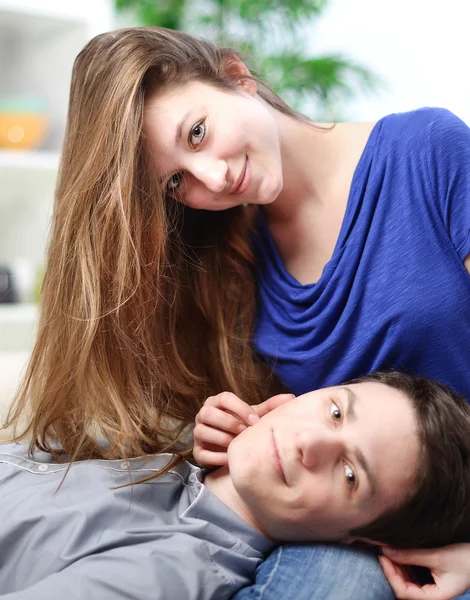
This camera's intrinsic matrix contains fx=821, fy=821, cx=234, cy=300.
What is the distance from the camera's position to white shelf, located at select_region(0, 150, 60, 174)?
267 cm

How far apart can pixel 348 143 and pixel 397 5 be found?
1.84 m

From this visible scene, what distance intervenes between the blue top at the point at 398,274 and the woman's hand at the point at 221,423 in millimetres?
212

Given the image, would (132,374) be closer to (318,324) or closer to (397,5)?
(318,324)

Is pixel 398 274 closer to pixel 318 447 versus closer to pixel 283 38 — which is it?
pixel 318 447

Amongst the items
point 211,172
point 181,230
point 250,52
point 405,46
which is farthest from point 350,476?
point 405,46

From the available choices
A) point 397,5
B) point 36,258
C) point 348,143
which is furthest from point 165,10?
point 348,143

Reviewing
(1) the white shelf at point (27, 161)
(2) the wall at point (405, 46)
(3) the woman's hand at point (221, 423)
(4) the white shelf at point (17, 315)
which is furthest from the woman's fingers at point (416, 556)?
(2) the wall at point (405, 46)

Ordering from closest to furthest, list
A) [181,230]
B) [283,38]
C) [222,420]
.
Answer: [222,420] < [181,230] < [283,38]

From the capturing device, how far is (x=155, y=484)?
131cm

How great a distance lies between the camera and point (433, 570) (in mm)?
1201

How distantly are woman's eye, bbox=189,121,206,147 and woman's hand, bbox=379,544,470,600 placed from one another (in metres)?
0.72

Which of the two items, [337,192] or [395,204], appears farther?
[337,192]

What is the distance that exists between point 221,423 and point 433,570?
39 centimetres

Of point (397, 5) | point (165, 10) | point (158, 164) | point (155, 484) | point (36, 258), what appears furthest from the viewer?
point (165, 10)
